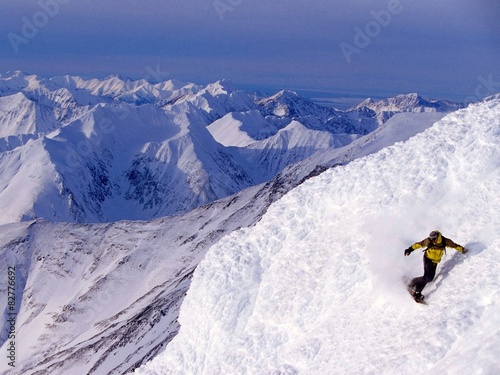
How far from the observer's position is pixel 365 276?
54.1 feet

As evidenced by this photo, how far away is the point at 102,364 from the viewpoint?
77.8 metres

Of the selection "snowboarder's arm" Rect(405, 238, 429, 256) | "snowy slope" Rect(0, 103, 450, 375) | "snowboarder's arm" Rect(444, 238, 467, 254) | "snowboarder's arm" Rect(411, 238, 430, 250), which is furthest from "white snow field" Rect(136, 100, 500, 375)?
"snowy slope" Rect(0, 103, 450, 375)

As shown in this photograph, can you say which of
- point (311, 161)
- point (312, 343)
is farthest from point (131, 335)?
point (311, 161)

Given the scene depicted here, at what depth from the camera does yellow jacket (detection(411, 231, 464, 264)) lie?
45.8 ft

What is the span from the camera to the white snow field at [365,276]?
12797 millimetres

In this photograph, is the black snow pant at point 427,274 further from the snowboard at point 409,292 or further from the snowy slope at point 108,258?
the snowy slope at point 108,258

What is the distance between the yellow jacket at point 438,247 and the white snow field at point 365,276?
1.88 ft

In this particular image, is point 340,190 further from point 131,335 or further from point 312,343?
point 131,335

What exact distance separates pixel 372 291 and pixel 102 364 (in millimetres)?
72258

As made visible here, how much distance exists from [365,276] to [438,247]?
3170 millimetres

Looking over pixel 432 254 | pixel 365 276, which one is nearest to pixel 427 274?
pixel 432 254

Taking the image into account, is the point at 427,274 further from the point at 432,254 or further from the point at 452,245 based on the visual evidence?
the point at 452,245

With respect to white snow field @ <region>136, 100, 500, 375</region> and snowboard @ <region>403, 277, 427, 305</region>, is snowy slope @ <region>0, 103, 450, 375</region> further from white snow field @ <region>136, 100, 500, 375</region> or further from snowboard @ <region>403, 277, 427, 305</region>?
snowboard @ <region>403, 277, 427, 305</region>

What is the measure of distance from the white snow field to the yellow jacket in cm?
57
